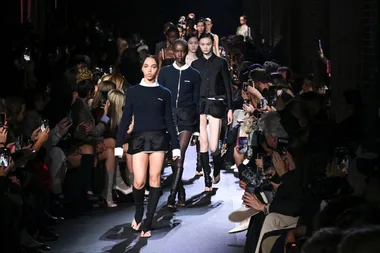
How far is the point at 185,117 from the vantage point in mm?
9891

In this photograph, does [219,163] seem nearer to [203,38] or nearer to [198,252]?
[203,38]

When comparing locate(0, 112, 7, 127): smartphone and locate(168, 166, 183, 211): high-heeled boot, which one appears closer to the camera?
locate(0, 112, 7, 127): smartphone

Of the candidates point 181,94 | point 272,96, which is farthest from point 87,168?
point 272,96

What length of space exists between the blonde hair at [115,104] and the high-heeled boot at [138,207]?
1617 millimetres

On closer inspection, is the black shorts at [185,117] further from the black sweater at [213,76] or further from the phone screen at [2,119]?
the phone screen at [2,119]

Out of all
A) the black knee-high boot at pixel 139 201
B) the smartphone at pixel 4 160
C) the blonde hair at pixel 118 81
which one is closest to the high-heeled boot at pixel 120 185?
the blonde hair at pixel 118 81

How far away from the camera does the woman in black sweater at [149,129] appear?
860 centimetres

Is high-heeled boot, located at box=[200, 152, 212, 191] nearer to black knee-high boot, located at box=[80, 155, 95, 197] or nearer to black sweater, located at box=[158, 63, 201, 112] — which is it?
black sweater, located at box=[158, 63, 201, 112]

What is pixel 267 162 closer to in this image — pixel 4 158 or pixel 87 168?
pixel 4 158

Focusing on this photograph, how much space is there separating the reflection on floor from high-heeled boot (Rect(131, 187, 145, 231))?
0.08 m

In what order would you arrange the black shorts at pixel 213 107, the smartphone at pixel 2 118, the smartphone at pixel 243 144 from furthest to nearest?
the black shorts at pixel 213 107, the smartphone at pixel 243 144, the smartphone at pixel 2 118

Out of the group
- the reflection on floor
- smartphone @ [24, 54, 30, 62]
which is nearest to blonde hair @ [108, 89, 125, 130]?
the reflection on floor

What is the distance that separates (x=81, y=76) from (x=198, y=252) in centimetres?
336

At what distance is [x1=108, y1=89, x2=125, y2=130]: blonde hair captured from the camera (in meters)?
10.3
